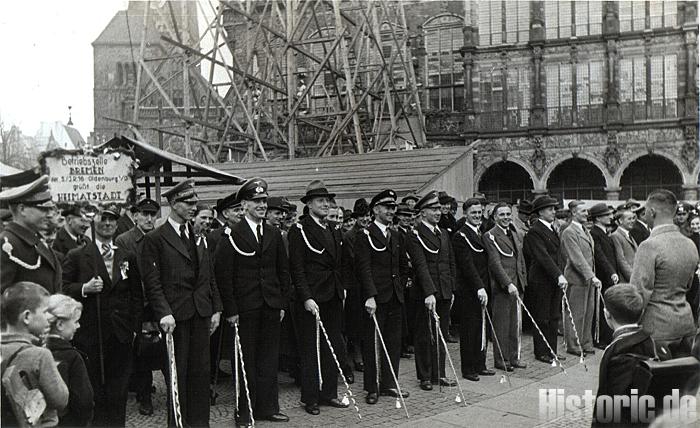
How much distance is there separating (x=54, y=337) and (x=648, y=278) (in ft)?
14.1

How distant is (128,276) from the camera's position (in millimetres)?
5824

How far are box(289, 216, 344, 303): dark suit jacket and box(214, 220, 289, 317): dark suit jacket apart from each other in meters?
0.37

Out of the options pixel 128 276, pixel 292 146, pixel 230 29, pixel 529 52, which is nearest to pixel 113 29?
pixel 230 29

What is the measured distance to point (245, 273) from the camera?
20.2 ft

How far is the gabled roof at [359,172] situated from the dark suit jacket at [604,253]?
3.54 meters

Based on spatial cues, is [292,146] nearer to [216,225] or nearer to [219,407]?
[216,225]

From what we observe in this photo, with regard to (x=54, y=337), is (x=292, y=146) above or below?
above

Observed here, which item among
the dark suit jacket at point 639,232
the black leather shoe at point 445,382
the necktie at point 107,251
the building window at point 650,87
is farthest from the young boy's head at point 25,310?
the building window at point 650,87

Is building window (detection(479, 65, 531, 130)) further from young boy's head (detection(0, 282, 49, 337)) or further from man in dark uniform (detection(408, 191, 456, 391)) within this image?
young boy's head (detection(0, 282, 49, 337))

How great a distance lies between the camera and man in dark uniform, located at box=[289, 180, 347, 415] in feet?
21.6

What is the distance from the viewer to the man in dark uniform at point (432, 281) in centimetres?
745

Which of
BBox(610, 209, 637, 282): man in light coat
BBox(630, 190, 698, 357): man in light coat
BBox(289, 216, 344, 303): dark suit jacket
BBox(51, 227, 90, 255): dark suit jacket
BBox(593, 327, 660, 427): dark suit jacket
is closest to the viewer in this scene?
BBox(593, 327, 660, 427): dark suit jacket

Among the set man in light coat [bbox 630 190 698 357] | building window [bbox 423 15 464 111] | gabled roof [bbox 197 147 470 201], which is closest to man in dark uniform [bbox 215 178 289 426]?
man in light coat [bbox 630 190 698 357]

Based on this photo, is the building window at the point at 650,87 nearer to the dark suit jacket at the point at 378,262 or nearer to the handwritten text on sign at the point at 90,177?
the dark suit jacket at the point at 378,262
